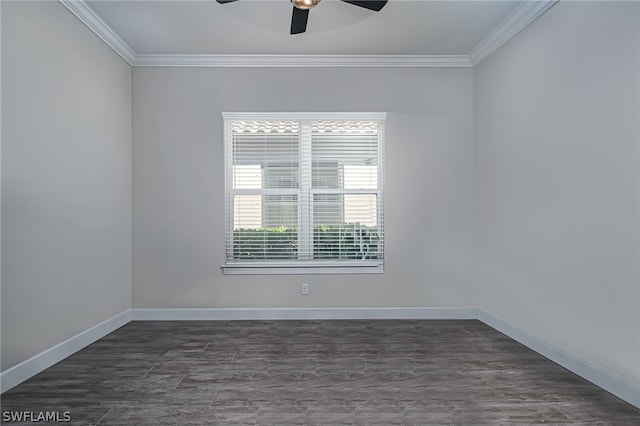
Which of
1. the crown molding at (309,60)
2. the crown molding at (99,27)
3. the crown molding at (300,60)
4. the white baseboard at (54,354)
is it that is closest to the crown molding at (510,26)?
the crown molding at (309,60)

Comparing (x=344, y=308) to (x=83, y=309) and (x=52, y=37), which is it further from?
(x=52, y=37)

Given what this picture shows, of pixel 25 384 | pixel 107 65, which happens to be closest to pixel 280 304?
pixel 25 384

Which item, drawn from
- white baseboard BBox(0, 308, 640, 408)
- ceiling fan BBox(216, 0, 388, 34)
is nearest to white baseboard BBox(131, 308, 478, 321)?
white baseboard BBox(0, 308, 640, 408)

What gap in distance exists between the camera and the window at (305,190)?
4219 mm

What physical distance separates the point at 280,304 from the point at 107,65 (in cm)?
304

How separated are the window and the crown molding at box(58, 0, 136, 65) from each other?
4.17ft

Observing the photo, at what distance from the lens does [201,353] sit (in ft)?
10.2

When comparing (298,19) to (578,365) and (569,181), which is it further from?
(578,365)

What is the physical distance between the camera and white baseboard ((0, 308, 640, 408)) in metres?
2.42

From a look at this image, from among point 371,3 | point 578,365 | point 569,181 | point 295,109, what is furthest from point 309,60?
point 578,365

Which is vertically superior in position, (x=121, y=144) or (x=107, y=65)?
(x=107, y=65)

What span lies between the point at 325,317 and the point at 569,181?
8.80ft

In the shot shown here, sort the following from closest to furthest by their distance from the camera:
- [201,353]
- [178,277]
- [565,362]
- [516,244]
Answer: [565,362] < [201,353] < [516,244] < [178,277]

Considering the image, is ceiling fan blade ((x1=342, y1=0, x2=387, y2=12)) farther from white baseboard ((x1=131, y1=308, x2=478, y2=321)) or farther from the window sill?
white baseboard ((x1=131, y1=308, x2=478, y2=321))
